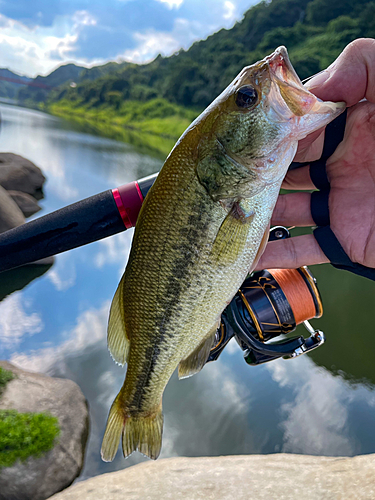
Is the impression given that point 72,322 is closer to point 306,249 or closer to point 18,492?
point 18,492

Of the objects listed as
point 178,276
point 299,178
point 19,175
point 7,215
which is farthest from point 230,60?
point 178,276

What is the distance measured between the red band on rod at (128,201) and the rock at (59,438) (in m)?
2.65

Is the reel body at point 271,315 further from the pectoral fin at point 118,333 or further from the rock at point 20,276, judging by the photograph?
the rock at point 20,276

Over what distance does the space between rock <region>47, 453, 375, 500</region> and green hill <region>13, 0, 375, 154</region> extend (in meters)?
36.3

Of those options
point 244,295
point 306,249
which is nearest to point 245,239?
point 244,295

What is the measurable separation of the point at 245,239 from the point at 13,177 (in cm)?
1146

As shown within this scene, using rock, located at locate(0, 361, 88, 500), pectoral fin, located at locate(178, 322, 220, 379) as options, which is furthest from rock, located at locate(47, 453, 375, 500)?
pectoral fin, located at locate(178, 322, 220, 379)

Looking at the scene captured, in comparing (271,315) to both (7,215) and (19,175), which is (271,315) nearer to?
(7,215)

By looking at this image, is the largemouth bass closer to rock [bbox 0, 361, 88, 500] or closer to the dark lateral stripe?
the dark lateral stripe

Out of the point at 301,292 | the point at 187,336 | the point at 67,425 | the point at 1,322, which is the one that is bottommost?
the point at 67,425

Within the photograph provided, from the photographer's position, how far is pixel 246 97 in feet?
5.32

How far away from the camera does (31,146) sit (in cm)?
2208

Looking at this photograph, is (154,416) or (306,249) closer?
(154,416)

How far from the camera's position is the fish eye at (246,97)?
1607 millimetres
